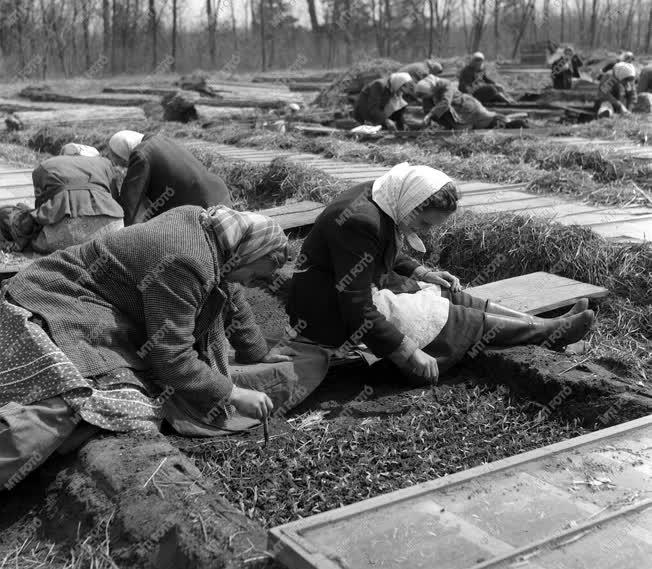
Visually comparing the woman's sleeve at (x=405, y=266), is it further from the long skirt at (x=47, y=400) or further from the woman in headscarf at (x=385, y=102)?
the woman in headscarf at (x=385, y=102)

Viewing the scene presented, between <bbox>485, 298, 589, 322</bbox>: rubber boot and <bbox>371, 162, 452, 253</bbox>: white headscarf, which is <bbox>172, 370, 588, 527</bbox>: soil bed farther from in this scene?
<bbox>371, 162, 452, 253</bbox>: white headscarf

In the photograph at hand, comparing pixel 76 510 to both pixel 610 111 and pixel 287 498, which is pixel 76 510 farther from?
pixel 610 111

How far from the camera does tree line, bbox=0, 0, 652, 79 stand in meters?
34.0

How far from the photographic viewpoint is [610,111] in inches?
573

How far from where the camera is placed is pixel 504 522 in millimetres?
2430

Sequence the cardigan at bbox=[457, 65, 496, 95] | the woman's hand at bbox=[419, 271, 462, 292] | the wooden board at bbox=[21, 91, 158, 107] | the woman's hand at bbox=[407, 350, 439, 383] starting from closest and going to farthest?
the woman's hand at bbox=[407, 350, 439, 383] → the woman's hand at bbox=[419, 271, 462, 292] → the cardigan at bbox=[457, 65, 496, 95] → the wooden board at bbox=[21, 91, 158, 107]

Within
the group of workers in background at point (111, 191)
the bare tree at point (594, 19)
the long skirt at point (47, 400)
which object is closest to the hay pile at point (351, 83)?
the group of workers in background at point (111, 191)

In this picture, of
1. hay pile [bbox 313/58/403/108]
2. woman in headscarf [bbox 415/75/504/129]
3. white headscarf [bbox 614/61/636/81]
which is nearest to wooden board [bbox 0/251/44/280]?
woman in headscarf [bbox 415/75/504/129]

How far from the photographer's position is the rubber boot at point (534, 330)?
4043mm

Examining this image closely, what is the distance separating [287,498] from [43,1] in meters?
34.3

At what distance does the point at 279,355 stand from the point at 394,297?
2.08 ft

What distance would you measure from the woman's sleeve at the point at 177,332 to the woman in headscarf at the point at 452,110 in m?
10.8

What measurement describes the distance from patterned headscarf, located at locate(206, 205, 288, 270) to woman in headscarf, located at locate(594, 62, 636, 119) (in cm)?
1296

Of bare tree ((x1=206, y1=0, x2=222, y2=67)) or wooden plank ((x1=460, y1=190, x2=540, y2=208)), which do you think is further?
bare tree ((x1=206, y1=0, x2=222, y2=67))
